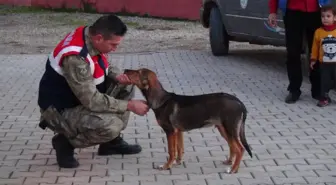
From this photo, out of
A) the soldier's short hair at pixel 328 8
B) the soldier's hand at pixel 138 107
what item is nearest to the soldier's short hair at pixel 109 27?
the soldier's hand at pixel 138 107

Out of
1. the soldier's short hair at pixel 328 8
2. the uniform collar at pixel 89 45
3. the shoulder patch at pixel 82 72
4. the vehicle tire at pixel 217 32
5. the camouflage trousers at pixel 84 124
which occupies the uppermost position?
the uniform collar at pixel 89 45

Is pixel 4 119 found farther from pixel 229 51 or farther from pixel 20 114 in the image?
pixel 229 51

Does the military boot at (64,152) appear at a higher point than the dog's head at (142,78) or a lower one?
lower

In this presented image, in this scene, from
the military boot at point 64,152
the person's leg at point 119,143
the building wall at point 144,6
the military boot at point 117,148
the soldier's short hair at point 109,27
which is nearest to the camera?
the soldier's short hair at point 109,27

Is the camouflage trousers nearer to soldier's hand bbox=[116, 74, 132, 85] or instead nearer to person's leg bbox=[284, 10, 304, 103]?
soldier's hand bbox=[116, 74, 132, 85]

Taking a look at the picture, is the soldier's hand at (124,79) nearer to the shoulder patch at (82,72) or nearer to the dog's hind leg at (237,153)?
the shoulder patch at (82,72)

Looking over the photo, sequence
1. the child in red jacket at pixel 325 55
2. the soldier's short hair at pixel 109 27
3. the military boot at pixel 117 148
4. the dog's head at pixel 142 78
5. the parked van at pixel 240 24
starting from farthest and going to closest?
1. the parked van at pixel 240 24
2. the child in red jacket at pixel 325 55
3. the military boot at pixel 117 148
4. the dog's head at pixel 142 78
5. the soldier's short hair at pixel 109 27

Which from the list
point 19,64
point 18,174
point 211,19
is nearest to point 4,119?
point 18,174

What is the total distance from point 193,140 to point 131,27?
11.6 metres

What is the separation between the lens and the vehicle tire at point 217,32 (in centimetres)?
1181

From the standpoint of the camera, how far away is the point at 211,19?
12.0 metres

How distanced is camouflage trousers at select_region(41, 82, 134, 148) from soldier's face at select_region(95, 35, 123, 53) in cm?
51

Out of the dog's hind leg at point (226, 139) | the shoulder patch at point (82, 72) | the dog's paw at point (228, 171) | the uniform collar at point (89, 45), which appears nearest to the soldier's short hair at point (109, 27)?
the uniform collar at point (89, 45)

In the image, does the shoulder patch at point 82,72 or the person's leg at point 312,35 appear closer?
the shoulder patch at point 82,72
